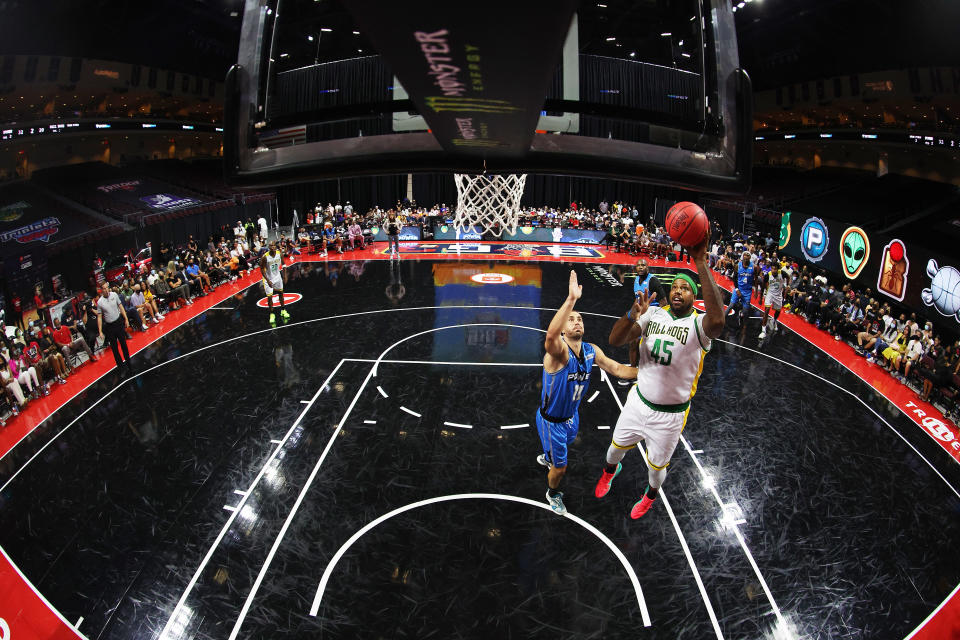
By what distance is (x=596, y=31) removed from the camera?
1777cm

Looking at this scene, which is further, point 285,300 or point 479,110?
point 285,300

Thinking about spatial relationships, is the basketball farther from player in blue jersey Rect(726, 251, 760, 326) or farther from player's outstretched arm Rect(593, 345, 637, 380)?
player in blue jersey Rect(726, 251, 760, 326)

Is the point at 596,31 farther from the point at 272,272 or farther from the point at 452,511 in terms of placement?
the point at 452,511

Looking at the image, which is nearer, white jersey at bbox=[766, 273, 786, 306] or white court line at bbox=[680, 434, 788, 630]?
white court line at bbox=[680, 434, 788, 630]

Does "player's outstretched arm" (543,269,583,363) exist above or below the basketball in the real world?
below

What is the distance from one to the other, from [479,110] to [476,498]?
498 cm

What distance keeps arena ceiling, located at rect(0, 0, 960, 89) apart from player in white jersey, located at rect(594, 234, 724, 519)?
1175 cm

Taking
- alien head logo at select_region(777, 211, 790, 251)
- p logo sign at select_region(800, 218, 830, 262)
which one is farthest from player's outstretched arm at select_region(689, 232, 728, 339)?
alien head logo at select_region(777, 211, 790, 251)

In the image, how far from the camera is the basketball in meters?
3.00

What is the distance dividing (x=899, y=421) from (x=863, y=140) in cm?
1529

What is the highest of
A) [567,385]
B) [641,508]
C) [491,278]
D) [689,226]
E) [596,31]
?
[596,31]

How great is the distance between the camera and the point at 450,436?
6.63m

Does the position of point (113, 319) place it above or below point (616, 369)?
above

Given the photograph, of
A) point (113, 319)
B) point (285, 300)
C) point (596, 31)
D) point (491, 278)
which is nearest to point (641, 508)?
point (113, 319)
